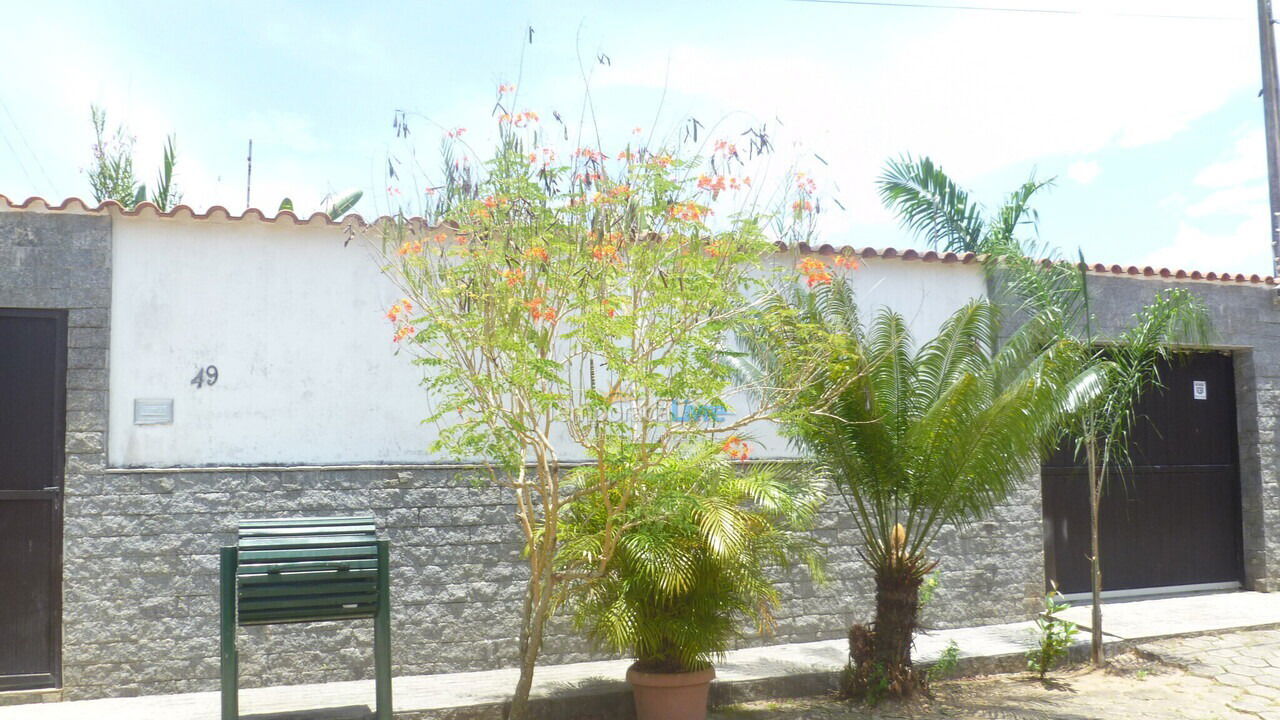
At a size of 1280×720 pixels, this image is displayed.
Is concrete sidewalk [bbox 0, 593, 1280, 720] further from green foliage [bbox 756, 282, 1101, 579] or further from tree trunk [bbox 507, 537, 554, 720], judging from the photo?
green foliage [bbox 756, 282, 1101, 579]

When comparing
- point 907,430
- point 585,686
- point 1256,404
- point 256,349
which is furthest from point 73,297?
point 1256,404

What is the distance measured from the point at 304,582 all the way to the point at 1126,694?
5.54m

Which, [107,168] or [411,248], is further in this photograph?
[107,168]

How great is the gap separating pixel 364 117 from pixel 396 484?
2496 millimetres

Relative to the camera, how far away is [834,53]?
7.91m

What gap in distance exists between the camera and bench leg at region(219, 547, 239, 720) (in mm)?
4629

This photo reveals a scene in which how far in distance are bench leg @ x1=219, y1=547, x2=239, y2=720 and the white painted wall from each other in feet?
6.51

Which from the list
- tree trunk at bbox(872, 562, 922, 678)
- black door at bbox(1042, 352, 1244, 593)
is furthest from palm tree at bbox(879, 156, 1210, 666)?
tree trunk at bbox(872, 562, 922, 678)

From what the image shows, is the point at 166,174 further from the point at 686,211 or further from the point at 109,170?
the point at 686,211

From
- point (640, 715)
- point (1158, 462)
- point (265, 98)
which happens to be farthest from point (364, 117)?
point (1158, 462)

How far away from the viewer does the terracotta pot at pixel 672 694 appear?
612 centimetres

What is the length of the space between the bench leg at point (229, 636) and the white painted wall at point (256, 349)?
1983mm

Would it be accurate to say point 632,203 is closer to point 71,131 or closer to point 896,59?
point 896,59

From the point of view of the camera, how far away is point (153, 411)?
6.61 m
